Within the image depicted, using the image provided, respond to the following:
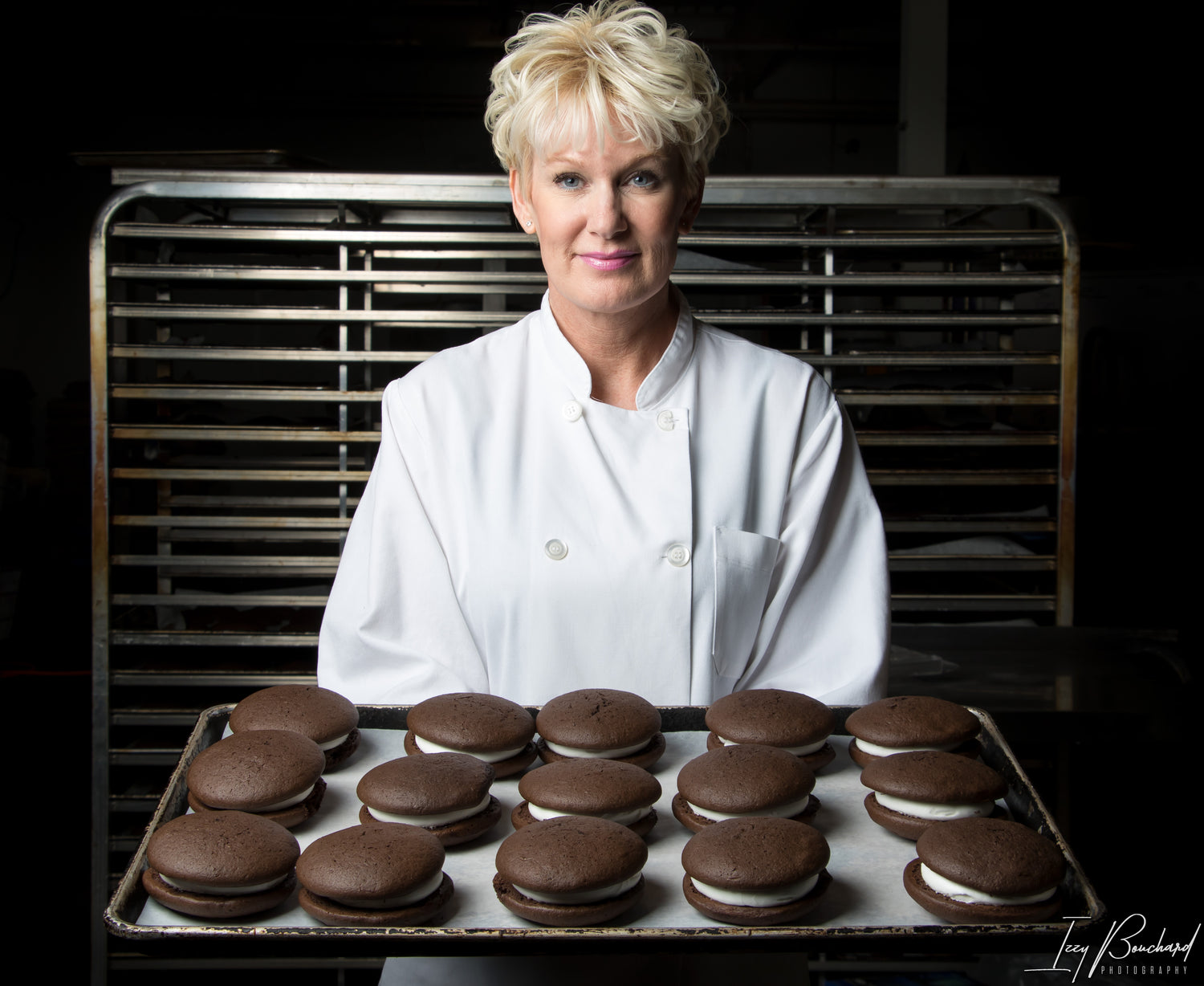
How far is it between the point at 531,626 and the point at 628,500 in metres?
0.23

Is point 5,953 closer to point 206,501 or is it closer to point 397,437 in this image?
point 206,501

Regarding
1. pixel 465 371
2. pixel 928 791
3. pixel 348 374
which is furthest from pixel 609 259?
pixel 348 374

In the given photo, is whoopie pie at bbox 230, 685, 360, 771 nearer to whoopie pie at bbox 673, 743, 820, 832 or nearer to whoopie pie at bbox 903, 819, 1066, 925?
whoopie pie at bbox 673, 743, 820, 832

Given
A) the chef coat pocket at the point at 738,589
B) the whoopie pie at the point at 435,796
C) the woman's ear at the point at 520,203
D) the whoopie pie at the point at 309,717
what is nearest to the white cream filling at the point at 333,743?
the whoopie pie at the point at 309,717

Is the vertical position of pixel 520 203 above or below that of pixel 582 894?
above

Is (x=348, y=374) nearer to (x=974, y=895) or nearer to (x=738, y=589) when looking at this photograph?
(x=738, y=589)

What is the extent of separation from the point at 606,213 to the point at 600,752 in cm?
71

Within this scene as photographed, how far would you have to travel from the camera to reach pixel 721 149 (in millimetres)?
8312

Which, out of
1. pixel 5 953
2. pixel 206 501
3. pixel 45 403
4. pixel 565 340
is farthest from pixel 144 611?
pixel 45 403

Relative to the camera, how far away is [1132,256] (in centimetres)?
697

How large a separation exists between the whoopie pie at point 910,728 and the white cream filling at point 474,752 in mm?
399

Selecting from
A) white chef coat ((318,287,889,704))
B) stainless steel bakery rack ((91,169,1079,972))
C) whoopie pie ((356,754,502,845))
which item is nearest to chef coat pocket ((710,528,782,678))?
white chef coat ((318,287,889,704))

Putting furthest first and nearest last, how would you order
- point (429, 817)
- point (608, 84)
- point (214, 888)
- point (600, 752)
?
point (608, 84) → point (600, 752) → point (429, 817) → point (214, 888)

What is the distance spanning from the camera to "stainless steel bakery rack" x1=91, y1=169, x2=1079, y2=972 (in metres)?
2.55
